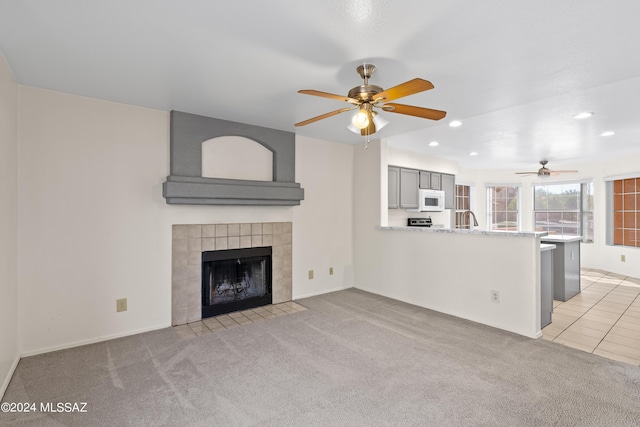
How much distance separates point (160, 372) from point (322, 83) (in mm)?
2591

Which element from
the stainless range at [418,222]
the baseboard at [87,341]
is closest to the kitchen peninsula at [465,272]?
the stainless range at [418,222]

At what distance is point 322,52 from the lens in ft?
6.84

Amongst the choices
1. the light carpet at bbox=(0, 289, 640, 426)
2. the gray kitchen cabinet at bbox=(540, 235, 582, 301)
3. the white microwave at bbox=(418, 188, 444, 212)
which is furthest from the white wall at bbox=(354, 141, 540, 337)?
the gray kitchen cabinet at bbox=(540, 235, 582, 301)

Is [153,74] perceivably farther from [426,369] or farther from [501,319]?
[501,319]

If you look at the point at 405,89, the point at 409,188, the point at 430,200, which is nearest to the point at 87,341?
the point at 405,89

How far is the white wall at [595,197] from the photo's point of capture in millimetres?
5824

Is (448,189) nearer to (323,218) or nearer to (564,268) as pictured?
(564,268)

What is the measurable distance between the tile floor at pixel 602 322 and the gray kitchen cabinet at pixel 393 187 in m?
2.51

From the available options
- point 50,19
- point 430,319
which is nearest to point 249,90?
point 50,19

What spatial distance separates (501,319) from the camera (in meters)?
3.23

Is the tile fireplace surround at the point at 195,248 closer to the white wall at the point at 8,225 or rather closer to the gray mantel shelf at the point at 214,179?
the gray mantel shelf at the point at 214,179

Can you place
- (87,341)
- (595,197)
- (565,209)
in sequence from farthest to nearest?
(565,209) → (595,197) → (87,341)

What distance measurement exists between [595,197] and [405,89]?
6763mm

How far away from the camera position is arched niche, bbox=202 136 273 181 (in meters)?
3.57
